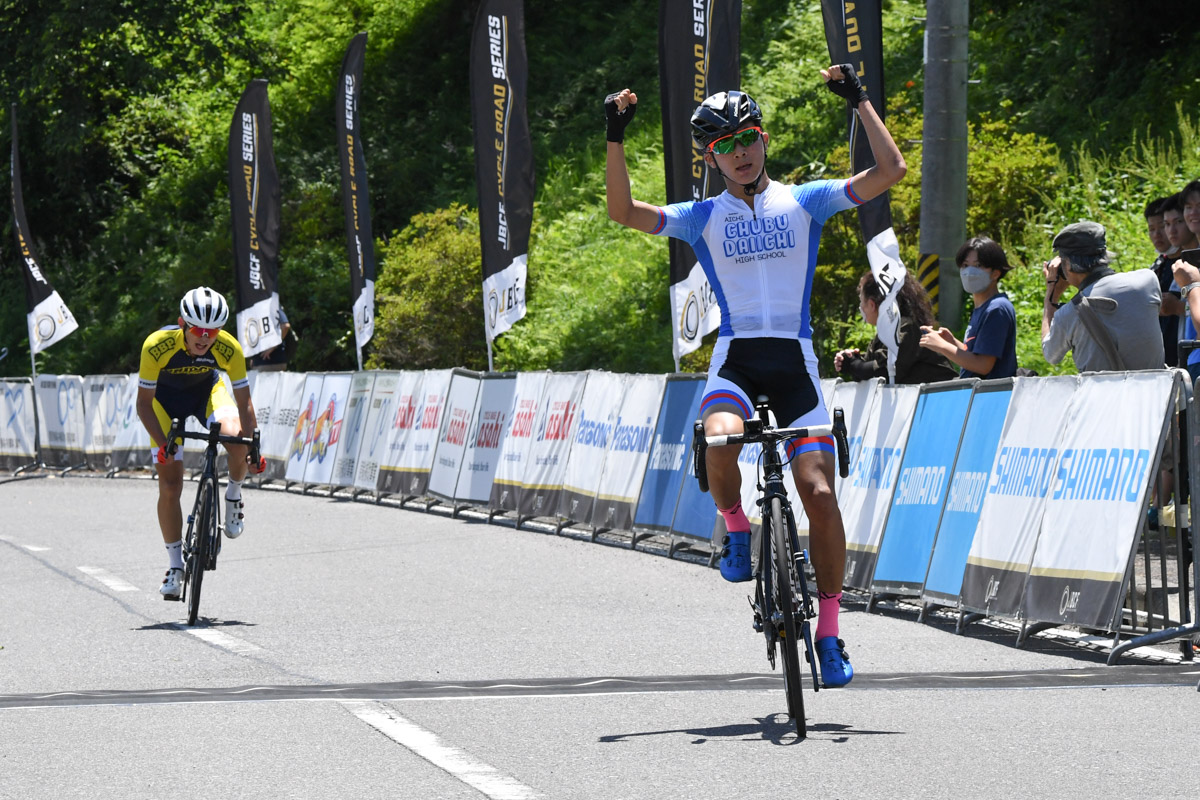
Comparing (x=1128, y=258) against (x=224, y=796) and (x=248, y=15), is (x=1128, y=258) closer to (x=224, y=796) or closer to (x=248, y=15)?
(x=224, y=796)

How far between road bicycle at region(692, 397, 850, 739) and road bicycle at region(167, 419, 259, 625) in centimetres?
463

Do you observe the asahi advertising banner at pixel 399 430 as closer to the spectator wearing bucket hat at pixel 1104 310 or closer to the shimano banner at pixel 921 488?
the shimano banner at pixel 921 488

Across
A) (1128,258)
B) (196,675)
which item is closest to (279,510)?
(1128,258)

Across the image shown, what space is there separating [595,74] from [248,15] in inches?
490

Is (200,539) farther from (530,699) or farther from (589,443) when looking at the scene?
(589,443)

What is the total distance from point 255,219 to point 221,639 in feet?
58.0

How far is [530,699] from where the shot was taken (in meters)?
7.45

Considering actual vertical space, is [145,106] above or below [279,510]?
above

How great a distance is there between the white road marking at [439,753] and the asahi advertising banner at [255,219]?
19.3m

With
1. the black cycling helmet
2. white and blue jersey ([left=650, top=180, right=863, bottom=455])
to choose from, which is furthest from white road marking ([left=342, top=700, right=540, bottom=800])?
the black cycling helmet

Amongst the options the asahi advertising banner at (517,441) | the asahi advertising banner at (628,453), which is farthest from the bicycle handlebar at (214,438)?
the asahi advertising banner at (517,441)

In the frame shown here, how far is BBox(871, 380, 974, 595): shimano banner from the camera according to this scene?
33.1 feet

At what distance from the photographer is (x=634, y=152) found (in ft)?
103

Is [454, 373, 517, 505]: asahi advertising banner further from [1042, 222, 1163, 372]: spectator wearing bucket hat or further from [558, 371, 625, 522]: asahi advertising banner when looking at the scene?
[1042, 222, 1163, 372]: spectator wearing bucket hat
